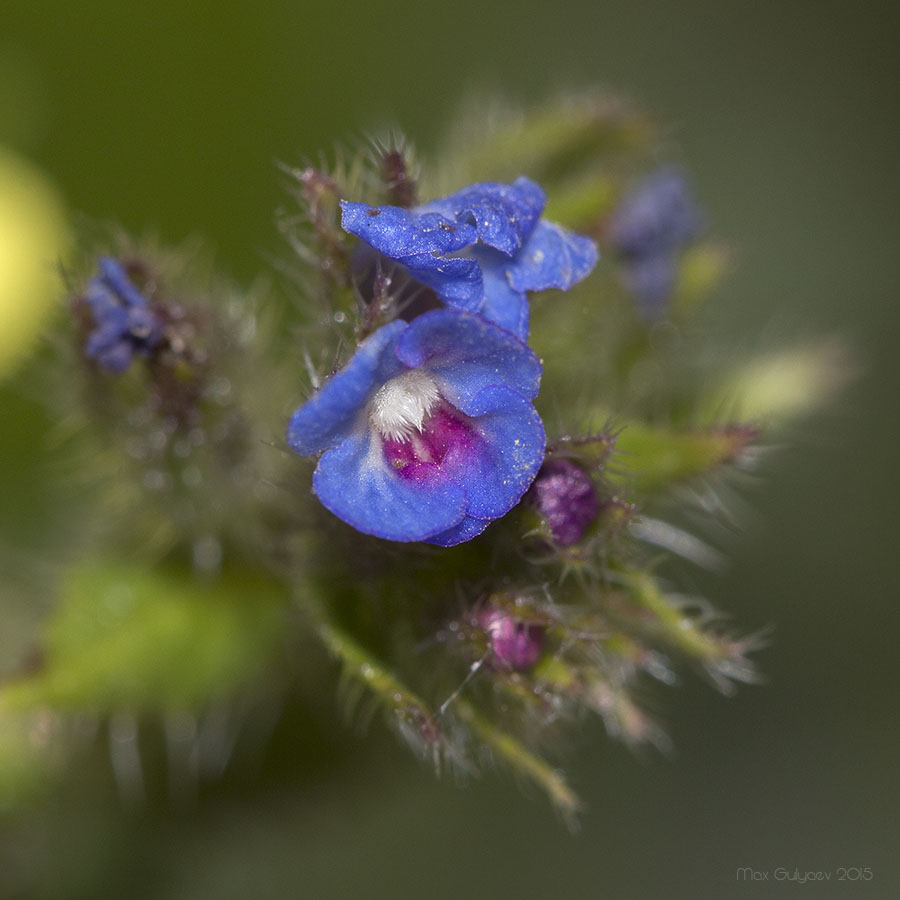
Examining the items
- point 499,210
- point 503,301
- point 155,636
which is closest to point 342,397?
point 503,301

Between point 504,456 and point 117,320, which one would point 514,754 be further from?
point 117,320

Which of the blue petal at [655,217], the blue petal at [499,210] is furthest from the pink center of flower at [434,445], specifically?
the blue petal at [655,217]

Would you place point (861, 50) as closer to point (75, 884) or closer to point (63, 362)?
point (63, 362)

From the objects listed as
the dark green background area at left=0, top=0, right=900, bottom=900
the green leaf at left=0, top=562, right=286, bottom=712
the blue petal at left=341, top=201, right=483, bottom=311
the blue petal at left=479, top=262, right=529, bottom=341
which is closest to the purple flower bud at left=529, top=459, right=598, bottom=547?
the blue petal at left=479, top=262, right=529, bottom=341

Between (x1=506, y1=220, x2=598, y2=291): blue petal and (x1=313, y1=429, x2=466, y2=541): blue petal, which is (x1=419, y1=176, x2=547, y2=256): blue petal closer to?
(x1=506, y1=220, x2=598, y2=291): blue petal

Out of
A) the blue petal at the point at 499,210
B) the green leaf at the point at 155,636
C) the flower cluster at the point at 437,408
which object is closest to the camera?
the flower cluster at the point at 437,408

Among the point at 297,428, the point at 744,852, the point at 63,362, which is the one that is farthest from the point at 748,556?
the point at 297,428

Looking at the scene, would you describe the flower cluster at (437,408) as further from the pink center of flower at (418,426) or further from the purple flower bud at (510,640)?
the purple flower bud at (510,640)
